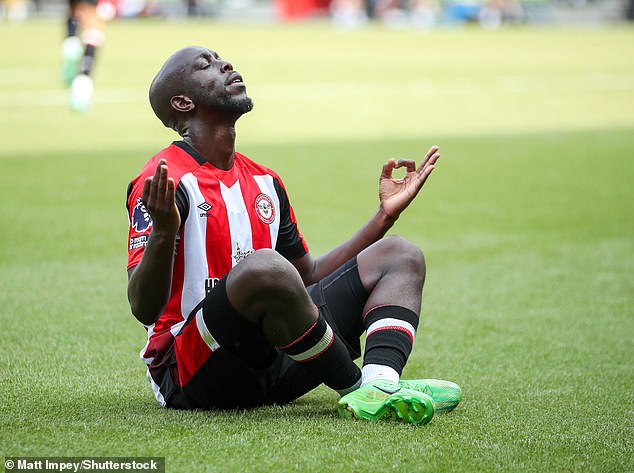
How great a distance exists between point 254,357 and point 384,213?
93 centimetres

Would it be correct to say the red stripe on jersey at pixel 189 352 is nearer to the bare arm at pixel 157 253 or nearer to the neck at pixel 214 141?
the bare arm at pixel 157 253

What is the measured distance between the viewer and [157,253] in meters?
3.71

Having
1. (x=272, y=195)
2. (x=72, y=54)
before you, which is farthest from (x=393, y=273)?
(x=72, y=54)

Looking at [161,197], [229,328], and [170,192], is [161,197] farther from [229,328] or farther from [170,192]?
[229,328]

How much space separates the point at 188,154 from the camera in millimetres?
4207

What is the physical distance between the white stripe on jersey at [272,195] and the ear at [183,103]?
380mm

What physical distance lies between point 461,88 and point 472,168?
8.96 meters

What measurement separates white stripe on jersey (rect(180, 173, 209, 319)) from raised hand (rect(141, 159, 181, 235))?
13.3 inches

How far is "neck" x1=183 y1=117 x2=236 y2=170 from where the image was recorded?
4.25 m

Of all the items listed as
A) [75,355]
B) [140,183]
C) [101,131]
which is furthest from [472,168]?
[140,183]

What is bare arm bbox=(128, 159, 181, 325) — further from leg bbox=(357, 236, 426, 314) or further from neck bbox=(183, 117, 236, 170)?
leg bbox=(357, 236, 426, 314)

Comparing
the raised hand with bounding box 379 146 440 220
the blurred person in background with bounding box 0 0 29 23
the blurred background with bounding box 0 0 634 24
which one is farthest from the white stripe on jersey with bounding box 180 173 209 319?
the blurred person in background with bounding box 0 0 29 23

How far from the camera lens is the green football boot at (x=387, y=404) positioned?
12.6 feet

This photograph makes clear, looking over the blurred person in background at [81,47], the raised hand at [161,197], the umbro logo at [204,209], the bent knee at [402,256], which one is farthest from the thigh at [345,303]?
the blurred person in background at [81,47]
